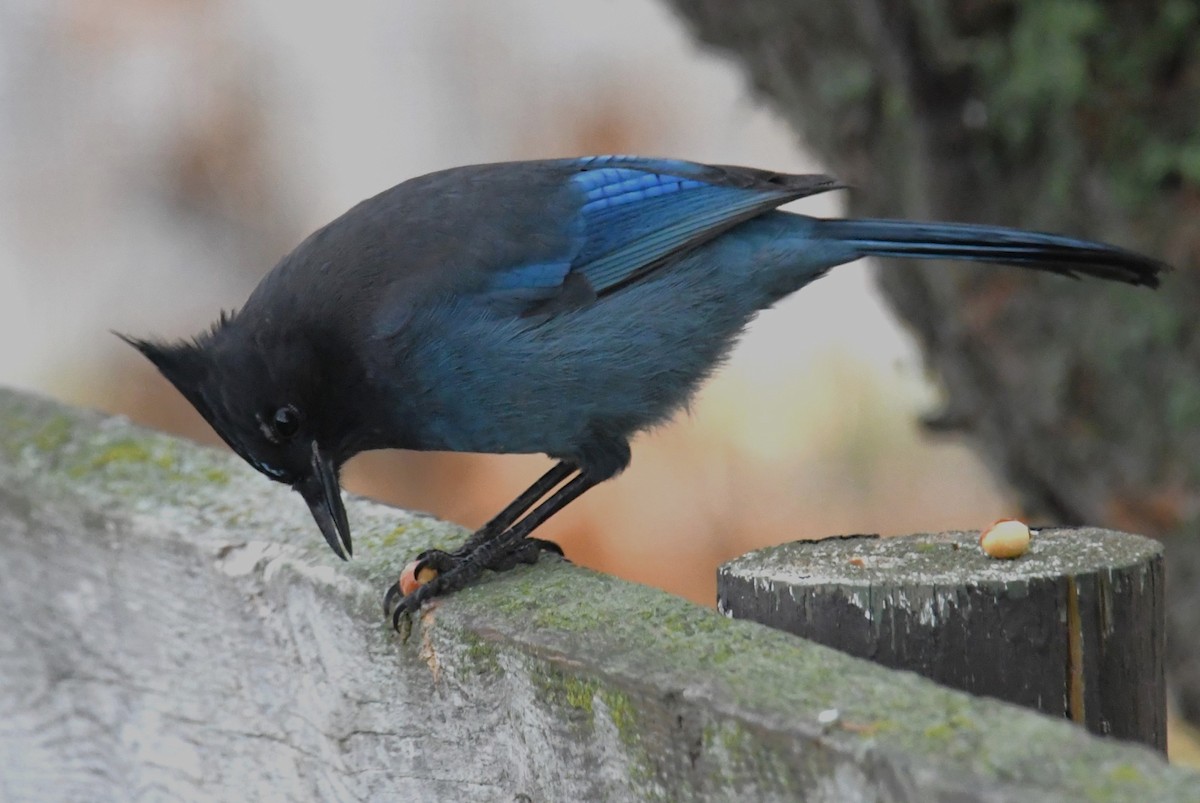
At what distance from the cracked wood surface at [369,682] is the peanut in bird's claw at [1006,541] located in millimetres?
336

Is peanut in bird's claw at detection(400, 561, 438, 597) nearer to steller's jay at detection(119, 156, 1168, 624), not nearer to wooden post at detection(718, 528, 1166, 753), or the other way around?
steller's jay at detection(119, 156, 1168, 624)

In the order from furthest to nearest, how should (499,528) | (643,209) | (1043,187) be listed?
(1043,187), (643,209), (499,528)

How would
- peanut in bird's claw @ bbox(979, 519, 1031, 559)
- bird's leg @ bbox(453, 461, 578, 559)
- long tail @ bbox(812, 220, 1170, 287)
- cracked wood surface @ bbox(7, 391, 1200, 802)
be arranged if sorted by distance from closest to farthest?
1. cracked wood surface @ bbox(7, 391, 1200, 802)
2. peanut in bird's claw @ bbox(979, 519, 1031, 559)
3. bird's leg @ bbox(453, 461, 578, 559)
4. long tail @ bbox(812, 220, 1170, 287)

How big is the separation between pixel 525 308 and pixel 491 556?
0.60 metres

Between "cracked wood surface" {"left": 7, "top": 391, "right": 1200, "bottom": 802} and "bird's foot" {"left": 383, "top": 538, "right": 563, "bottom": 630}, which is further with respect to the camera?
"bird's foot" {"left": 383, "top": 538, "right": 563, "bottom": 630}

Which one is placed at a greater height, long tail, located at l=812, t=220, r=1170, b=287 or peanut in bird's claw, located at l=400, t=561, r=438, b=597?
long tail, located at l=812, t=220, r=1170, b=287

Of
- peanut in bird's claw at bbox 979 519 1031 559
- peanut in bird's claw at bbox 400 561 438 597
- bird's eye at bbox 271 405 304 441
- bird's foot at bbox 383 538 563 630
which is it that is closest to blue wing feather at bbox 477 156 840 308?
bird's eye at bbox 271 405 304 441

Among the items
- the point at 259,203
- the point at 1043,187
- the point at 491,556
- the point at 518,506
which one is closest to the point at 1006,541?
the point at 491,556

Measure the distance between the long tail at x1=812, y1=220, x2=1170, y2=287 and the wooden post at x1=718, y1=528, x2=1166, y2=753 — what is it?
1131 mm

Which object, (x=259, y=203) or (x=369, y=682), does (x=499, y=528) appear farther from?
(x=259, y=203)

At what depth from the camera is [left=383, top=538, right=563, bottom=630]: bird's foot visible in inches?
66.9

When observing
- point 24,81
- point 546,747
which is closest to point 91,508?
point 546,747

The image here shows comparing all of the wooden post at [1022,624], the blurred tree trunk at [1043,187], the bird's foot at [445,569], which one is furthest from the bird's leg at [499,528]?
the blurred tree trunk at [1043,187]

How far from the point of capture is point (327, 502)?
84.2 inches
